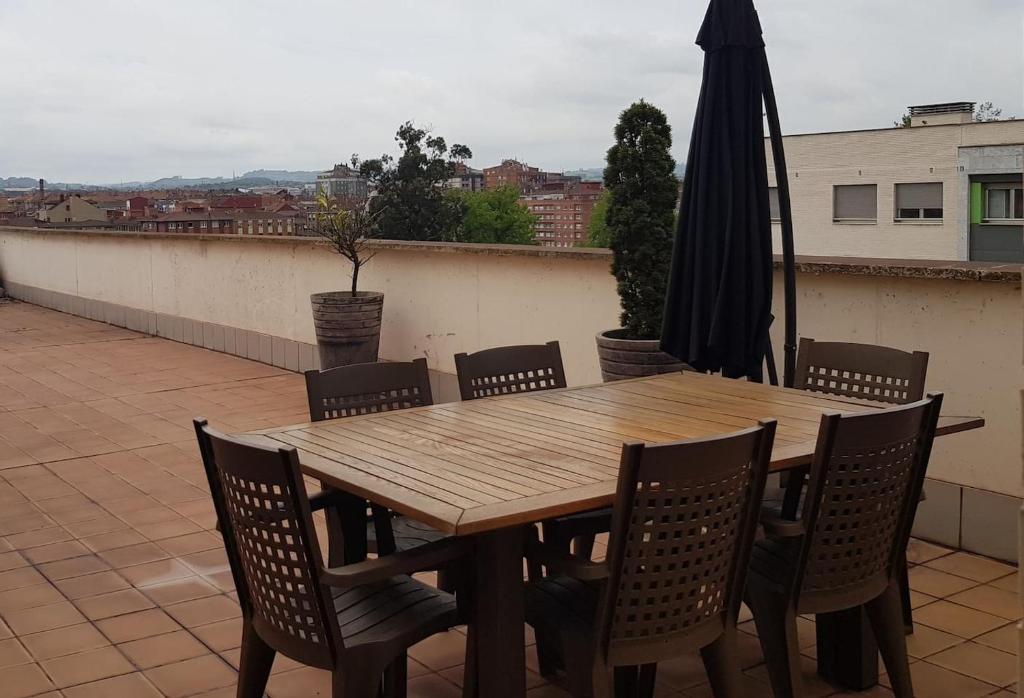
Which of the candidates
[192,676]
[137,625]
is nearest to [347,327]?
[137,625]

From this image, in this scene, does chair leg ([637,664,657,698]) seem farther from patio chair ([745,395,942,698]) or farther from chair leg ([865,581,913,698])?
chair leg ([865,581,913,698])

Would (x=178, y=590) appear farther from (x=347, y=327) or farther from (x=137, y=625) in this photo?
(x=347, y=327)

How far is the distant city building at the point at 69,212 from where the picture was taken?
1703 cm

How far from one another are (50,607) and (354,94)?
1584 inches

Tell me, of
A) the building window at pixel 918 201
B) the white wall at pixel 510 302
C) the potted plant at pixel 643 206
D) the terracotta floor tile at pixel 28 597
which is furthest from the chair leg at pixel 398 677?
the building window at pixel 918 201

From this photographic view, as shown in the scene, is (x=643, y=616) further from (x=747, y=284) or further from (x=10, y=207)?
(x=10, y=207)

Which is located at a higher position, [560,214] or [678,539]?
[560,214]

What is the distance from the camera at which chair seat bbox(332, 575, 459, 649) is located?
92.0 inches

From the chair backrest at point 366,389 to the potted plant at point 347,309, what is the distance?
3854mm

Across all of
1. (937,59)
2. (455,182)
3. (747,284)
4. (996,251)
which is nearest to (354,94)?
(455,182)

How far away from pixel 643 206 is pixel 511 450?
2.49m

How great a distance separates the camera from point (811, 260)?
186 inches

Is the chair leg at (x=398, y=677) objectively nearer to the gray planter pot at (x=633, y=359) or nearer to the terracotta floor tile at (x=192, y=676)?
the terracotta floor tile at (x=192, y=676)

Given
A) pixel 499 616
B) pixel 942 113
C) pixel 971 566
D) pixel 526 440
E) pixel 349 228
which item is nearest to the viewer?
pixel 499 616
